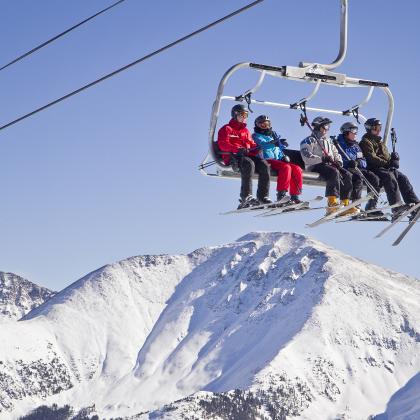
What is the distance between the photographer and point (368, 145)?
19875 mm

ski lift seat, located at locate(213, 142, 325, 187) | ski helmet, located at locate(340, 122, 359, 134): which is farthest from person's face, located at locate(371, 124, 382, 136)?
ski lift seat, located at locate(213, 142, 325, 187)

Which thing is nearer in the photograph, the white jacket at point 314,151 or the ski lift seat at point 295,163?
the ski lift seat at point 295,163

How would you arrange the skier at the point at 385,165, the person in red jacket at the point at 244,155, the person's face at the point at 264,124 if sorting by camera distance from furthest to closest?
1. the person's face at the point at 264,124
2. the skier at the point at 385,165
3. the person in red jacket at the point at 244,155

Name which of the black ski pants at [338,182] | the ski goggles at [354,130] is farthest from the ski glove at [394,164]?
the black ski pants at [338,182]

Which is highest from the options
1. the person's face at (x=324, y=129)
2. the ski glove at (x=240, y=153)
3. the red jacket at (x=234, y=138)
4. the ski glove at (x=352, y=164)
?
the red jacket at (x=234, y=138)

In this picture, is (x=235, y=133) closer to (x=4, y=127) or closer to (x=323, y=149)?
(x=323, y=149)

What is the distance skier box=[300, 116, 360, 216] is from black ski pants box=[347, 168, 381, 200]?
204 mm

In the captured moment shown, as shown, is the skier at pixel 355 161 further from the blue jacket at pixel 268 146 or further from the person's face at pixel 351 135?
the blue jacket at pixel 268 146

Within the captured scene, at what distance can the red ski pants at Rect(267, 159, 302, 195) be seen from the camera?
19.1m

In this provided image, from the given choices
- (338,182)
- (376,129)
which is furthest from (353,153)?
(338,182)

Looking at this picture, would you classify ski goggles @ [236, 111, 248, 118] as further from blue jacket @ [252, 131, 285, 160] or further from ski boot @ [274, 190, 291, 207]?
ski boot @ [274, 190, 291, 207]

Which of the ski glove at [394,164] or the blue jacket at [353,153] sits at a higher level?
the blue jacket at [353,153]

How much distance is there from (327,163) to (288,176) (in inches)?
35.8

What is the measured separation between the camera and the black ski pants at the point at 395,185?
19500mm
